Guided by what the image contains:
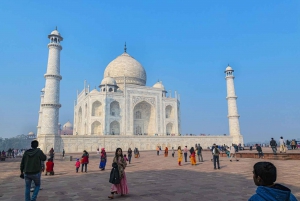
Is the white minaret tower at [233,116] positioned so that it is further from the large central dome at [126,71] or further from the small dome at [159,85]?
the large central dome at [126,71]

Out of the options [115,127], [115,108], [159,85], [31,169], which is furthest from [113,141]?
[31,169]

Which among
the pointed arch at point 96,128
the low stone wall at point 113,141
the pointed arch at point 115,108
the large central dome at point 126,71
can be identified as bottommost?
the low stone wall at point 113,141

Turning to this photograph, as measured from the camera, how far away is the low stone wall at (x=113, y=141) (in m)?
25.1

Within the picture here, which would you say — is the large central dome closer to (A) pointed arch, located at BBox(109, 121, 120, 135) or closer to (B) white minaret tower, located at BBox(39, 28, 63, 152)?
(A) pointed arch, located at BBox(109, 121, 120, 135)

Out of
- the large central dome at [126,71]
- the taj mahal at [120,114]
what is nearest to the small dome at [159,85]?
the taj mahal at [120,114]

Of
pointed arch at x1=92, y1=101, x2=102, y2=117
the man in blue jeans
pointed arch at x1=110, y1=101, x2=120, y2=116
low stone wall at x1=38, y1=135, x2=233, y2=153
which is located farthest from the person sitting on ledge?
pointed arch at x1=92, y1=101, x2=102, y2=117

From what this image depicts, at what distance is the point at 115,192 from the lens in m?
5.35

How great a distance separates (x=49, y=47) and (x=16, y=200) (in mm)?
24751

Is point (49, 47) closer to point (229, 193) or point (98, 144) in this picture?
point (98, 144)

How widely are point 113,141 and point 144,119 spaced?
402 inches

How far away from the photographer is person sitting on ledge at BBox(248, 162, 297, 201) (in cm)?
168

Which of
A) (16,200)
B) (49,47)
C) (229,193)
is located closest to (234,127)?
(49,47)

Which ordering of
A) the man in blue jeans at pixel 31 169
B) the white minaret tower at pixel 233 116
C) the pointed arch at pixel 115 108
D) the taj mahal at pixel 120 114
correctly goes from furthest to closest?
1. the white minaret tower at pixel 233 116
2. the pointed arch at pixel 115 108
3. the taj mahal at pixel 120 114
4. the man in blue jeans at pixel 31 169

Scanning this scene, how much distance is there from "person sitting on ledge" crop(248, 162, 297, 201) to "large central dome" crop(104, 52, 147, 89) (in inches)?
1534
